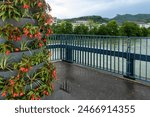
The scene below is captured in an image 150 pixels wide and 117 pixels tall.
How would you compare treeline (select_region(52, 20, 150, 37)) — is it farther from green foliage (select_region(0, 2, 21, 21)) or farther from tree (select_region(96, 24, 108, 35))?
green foliage (select_region(0, 2, 21, 21))

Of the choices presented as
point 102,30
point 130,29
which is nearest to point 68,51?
Result: point 130,29

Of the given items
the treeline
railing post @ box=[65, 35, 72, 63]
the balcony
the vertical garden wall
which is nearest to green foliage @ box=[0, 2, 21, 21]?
the vertical garden wall

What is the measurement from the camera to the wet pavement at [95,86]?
415 centimetres

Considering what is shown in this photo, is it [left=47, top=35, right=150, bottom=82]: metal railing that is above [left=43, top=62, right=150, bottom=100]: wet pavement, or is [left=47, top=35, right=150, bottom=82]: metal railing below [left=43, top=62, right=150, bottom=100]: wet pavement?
above

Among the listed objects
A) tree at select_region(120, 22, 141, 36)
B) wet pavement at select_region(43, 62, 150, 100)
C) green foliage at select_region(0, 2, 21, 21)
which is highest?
tree at select_region(120, 22, 141, 36)

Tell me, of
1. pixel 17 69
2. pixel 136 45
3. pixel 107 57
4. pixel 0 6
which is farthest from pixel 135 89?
pixel 0 6

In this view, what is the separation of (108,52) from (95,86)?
52.2 inches

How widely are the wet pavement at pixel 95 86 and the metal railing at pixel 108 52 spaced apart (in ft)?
0.91

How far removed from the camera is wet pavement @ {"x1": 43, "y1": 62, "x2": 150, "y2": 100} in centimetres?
415

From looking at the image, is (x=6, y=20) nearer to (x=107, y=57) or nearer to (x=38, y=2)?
(x=38, y=2)

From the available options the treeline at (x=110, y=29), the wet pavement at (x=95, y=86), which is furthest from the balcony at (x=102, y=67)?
the treeline at (x=110, y=29)

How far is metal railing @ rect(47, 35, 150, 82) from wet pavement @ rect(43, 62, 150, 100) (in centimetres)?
28

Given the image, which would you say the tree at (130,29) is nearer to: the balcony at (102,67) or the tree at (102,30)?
the tree at (102,30)

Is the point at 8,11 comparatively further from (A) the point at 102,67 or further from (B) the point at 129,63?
(A) the point at 102,67
